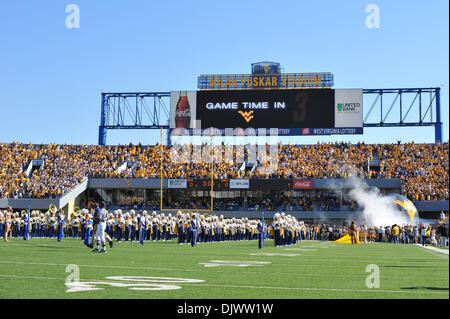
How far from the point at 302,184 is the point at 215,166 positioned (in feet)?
24.6

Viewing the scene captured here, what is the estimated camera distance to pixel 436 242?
33.9 metres

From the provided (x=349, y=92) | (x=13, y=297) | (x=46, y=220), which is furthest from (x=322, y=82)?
(x=13, y=297)

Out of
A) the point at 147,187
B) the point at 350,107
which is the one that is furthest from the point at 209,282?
the point at 147,187

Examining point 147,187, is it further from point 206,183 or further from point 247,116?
point 247,116

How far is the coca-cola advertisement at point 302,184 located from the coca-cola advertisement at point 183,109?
30.8ft

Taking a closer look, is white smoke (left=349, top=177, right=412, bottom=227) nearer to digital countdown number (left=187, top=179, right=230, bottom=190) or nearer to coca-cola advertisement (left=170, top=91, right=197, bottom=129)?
digital countdown number (left=187, top=179, right=230, bottom=190)

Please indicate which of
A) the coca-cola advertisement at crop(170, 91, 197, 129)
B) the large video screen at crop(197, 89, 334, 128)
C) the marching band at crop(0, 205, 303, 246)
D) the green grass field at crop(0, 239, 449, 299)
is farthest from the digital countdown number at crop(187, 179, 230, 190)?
the green grass field at crop(0, 239, 449, 299)

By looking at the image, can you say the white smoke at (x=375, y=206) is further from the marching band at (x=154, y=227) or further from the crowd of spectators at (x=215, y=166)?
the marching band at (x=154, y=227)

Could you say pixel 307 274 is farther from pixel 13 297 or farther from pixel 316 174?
pixel 316 174

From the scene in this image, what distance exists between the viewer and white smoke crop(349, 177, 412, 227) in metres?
37.7

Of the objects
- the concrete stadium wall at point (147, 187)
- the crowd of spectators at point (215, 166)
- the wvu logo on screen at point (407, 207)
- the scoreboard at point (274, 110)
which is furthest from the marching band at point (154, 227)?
the scoreboard at point (274, 110)

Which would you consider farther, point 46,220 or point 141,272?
point 46,220

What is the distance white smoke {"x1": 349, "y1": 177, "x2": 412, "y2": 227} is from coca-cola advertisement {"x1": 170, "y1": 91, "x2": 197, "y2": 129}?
13556 millimetres
